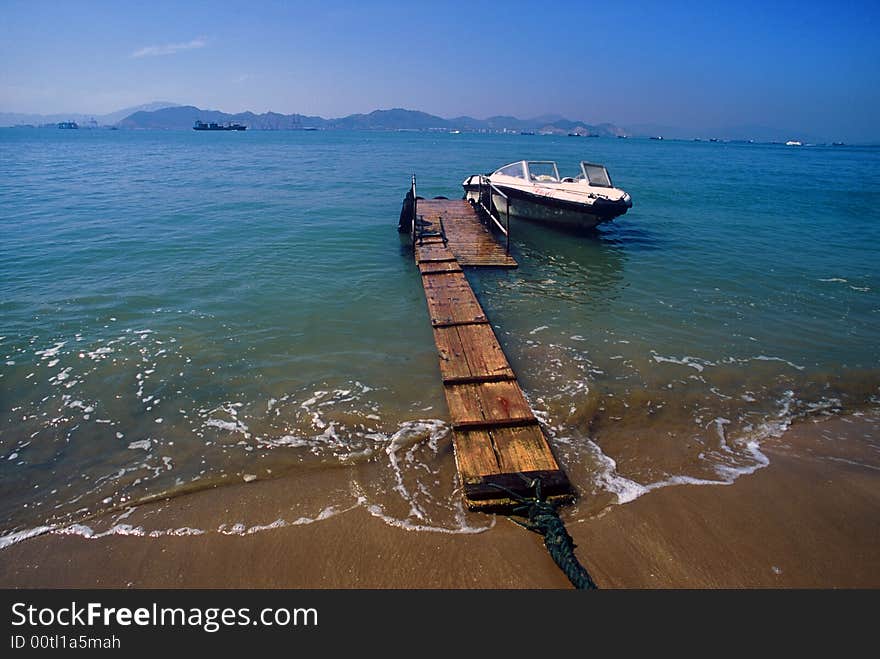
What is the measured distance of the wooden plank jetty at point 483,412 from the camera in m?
4.97

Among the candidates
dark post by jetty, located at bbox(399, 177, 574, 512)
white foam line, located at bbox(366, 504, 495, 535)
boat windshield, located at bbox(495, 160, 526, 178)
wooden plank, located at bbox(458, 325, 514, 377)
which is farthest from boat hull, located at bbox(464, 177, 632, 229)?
white foam line, located at bbox(366, 504, 495, 535)

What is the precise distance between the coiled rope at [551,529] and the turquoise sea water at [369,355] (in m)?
0.67

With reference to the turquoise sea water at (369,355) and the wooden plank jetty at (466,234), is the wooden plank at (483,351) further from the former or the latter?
the wooden plank jetty at (466,234)

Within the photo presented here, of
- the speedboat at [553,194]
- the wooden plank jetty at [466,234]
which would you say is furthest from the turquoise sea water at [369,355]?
the speedboat at [553,194]

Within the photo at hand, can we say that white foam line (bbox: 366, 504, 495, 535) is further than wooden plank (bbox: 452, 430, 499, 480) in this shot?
No

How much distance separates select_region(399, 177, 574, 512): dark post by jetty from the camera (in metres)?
4.96

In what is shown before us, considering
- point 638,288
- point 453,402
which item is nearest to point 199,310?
point 453,402

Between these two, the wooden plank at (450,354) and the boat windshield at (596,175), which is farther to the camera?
the boat windshield at (596,175)

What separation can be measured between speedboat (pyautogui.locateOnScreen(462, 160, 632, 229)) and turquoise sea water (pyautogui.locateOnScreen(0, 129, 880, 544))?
1033mm

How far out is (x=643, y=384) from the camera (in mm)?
7535

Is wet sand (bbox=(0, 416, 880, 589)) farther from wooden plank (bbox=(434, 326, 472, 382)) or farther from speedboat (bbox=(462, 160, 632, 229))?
speedboat (bbox=(462, 160, 632, 229))

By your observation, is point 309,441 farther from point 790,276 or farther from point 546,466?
point 790,276

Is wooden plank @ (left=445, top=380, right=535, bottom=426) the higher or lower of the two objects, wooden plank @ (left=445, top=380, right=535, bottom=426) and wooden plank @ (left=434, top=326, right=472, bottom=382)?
the lower

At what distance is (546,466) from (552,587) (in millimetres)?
1401
